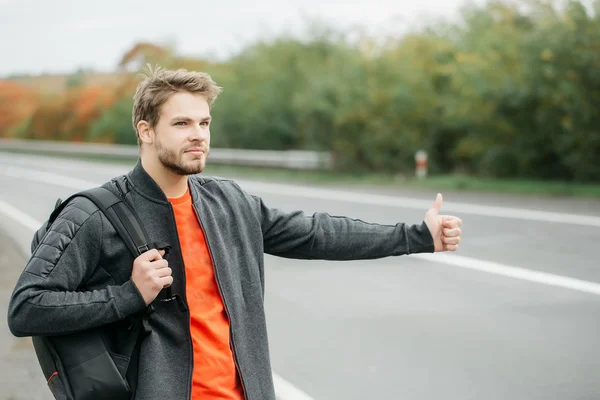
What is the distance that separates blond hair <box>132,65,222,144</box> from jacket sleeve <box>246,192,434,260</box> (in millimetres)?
654

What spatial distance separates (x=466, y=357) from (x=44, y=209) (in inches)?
453

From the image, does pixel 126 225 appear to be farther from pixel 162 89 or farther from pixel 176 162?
pixel 162 89

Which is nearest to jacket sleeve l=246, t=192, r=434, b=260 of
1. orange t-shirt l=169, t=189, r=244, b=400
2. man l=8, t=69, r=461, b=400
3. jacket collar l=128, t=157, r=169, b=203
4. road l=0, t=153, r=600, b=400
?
man l=8, t=69, r=461, b=400

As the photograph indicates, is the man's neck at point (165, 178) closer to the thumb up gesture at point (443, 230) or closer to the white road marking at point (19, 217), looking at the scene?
the thumb up gesture at point (443, 230)

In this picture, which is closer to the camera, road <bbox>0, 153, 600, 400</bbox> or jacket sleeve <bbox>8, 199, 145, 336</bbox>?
jacket sleeve <bbox>8, 199, 145, 336</bbox>

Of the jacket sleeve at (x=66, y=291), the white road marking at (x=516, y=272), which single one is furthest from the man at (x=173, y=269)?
the white road marking at (x=516, y=272)

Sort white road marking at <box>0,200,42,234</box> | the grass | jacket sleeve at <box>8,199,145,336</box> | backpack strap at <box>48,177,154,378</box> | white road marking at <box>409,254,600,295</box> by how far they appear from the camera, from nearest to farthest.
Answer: jacket sleeve at <box>8,199,145,336</box> < backpack strap at <box>48,177,154,378</box> < white road marking at <box>409,254,600,295</box> < white road marking at <box>0,200,42,234</box> < the grass

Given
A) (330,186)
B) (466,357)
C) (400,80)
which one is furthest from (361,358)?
(400,80)

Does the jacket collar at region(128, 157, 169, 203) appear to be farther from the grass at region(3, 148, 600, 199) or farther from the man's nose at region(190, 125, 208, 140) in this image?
the grass at region(3, 148, 600, 199)

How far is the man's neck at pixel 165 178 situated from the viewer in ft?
9.73

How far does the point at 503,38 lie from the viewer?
1903cm

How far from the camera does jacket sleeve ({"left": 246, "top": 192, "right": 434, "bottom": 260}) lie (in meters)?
3.37

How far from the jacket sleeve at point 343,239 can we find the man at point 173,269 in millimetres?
155

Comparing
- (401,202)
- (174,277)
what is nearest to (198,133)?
(174,277)
